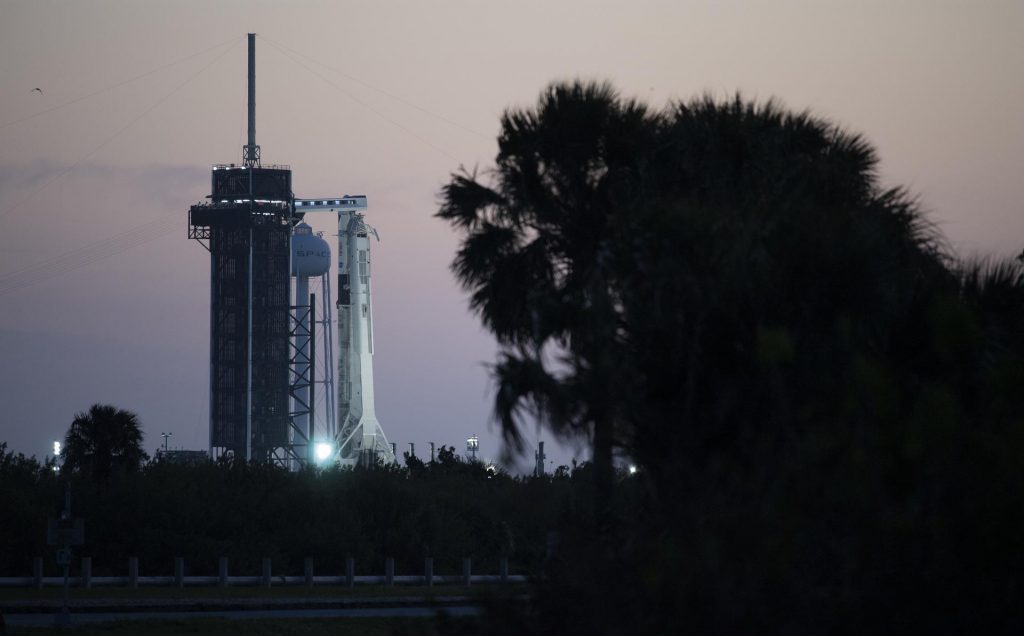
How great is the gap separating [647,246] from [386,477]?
47.0 metres

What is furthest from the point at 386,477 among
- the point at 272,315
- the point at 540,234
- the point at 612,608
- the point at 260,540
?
the point at 272,315

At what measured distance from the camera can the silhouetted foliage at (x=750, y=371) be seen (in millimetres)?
8289

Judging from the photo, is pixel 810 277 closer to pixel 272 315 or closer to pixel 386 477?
pixel 386 477

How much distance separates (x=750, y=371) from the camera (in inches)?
460

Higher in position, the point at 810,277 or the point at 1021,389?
the point at 810,277

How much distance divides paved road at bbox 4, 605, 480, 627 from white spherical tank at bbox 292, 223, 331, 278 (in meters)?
91.2

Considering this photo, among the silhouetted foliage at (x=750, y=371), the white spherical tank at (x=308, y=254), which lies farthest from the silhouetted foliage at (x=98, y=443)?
the white spherical tank at (x=308, y=254)

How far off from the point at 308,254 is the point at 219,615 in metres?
94.6

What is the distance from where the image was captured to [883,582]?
840cm

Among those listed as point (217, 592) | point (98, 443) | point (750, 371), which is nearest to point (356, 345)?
point (98, 443)

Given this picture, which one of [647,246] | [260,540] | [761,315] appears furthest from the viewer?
[260,540]

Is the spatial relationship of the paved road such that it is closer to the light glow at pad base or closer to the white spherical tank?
the light glow at pad base

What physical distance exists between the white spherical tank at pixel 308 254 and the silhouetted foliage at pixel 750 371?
339 ft

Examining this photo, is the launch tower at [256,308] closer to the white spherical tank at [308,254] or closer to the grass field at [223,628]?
the white spherical tank at [308,254]
